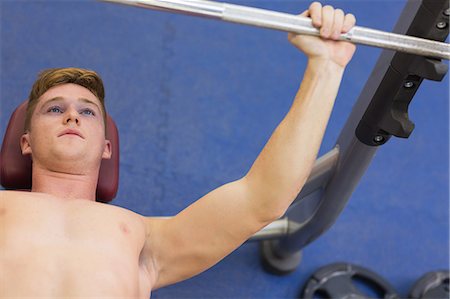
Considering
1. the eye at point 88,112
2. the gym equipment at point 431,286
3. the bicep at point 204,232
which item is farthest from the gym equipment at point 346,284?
the eye at point 88,112

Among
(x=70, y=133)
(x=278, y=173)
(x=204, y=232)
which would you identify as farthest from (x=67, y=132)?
(x=278, y=173)

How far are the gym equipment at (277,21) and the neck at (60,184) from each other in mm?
501

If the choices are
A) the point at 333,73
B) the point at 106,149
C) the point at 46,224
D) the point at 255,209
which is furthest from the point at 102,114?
the point at 333,73

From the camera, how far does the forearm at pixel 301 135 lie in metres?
1.35

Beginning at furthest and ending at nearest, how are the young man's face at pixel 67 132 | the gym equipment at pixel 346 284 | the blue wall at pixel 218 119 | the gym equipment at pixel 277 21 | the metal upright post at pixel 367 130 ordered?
the blue wall at pixel 218 119, the gym equipment at pixel 346 284, the young man's face at pixel 67 132, the metal upright post at pixel 367 130, the gym equipment at pixel 277 21

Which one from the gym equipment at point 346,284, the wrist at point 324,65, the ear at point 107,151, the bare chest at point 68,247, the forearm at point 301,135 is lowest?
the gym equipment at point 346,284

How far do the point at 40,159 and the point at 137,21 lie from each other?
1.18 m

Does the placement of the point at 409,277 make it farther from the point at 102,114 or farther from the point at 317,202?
the point at 102,114

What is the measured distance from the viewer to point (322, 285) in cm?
216

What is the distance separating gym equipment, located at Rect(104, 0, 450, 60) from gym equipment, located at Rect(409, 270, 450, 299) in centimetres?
108

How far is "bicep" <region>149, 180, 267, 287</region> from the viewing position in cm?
142

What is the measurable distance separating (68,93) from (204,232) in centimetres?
48

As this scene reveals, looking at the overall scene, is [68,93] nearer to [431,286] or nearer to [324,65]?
[324,65]

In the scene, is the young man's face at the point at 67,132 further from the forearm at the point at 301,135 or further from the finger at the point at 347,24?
the finger at the point at 347,24
